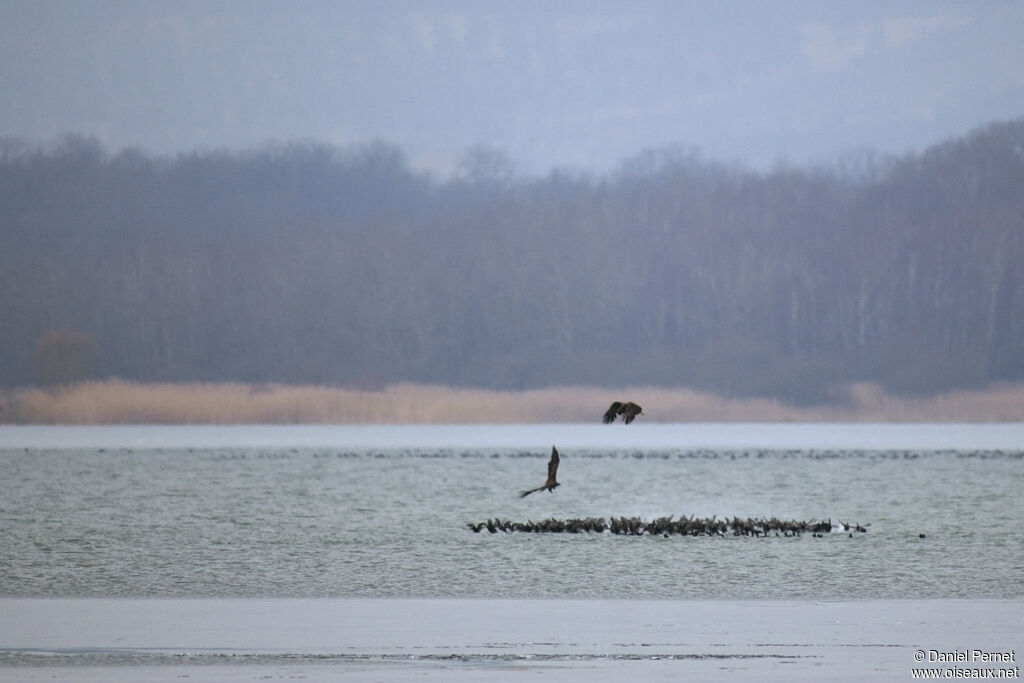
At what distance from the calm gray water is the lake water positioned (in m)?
0.07

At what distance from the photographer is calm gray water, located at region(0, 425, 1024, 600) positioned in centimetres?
2077

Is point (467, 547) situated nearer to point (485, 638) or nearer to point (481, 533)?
point (481, 533)

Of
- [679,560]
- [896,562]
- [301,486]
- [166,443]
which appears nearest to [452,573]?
[679,560]

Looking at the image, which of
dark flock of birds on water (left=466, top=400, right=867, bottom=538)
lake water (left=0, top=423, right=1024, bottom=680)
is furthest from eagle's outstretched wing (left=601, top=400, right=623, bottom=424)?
dark flock of birds on water (left=466, top=400, right=867, bottom=538)

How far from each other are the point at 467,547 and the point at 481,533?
2.79m

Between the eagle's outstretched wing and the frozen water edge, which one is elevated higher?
the eagle's outstretched wing

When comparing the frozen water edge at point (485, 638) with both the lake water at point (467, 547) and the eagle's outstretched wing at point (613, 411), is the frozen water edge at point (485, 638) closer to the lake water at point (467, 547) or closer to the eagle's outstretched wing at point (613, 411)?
the lake water at point (467, 547)

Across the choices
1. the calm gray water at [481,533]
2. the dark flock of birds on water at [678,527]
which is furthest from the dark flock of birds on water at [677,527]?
the calm gray water at [481,533]

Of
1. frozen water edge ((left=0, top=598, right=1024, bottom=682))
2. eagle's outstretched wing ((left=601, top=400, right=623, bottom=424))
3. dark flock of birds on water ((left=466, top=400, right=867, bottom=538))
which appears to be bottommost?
frozen water edge ((left=0, top=598, right=1024, bottom=682))

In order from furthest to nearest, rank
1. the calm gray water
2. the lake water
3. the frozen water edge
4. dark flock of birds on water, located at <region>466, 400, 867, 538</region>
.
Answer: dark flock of birds on water, located at <region>466, 400, 867, 538</region> → the calm gray water → the lake water → the frozen water edge

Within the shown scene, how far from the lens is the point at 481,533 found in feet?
93.8

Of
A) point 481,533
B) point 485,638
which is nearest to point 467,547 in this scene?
point 481,533

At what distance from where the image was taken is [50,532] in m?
28.6

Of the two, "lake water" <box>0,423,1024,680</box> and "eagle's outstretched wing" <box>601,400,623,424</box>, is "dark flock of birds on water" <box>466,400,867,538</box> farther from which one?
"eagle's outstretched wing" <box>601,400,623,424</box>
